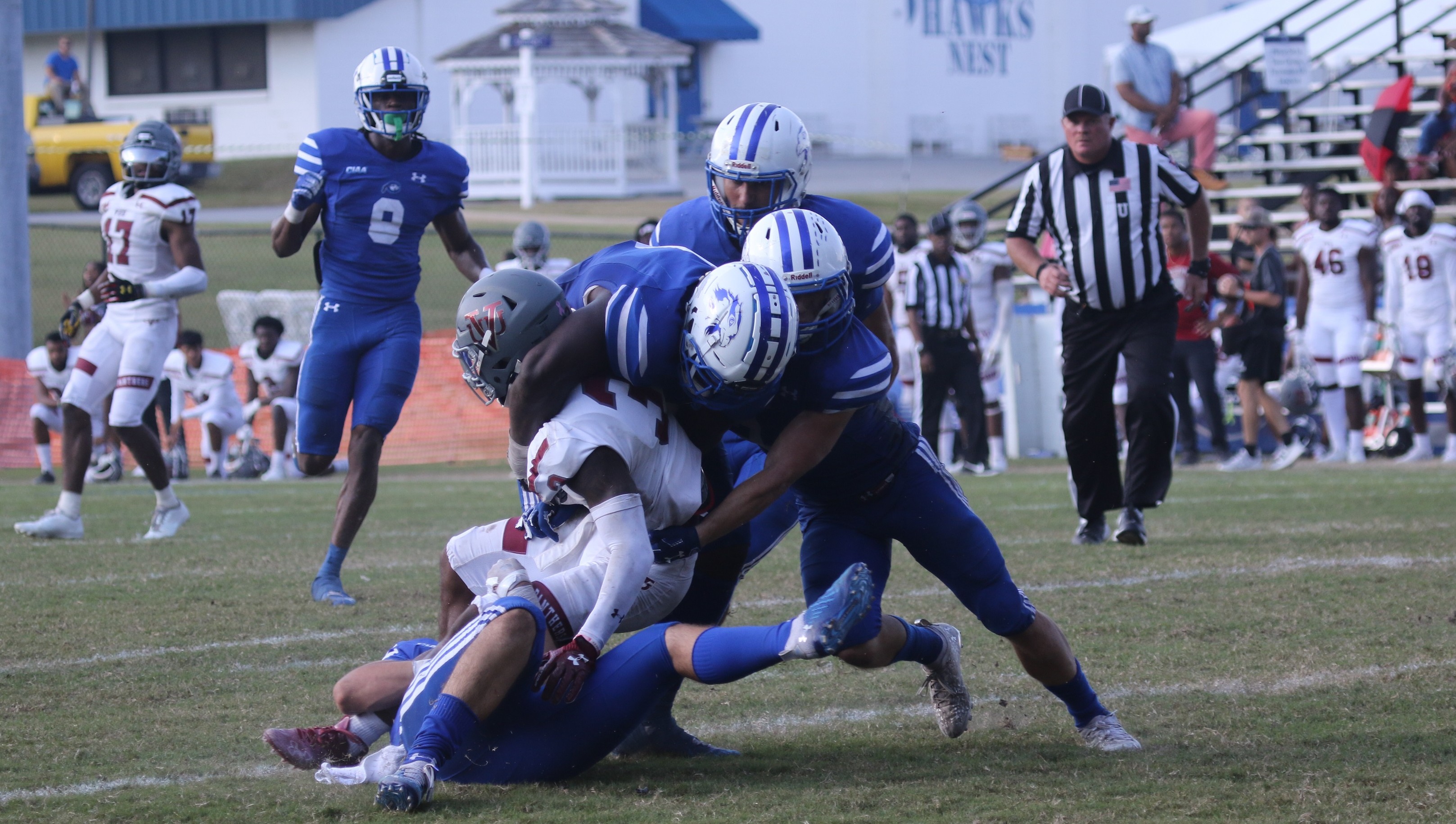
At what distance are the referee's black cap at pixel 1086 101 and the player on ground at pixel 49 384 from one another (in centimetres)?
864

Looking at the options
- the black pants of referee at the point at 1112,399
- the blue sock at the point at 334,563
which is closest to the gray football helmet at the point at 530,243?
the black pants of referee at the point at 1112,399

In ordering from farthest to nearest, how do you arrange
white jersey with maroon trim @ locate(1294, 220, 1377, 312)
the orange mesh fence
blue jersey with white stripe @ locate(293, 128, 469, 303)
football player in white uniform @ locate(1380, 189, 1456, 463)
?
the orange mesh fence, white jersey with maroon trim @ locate(1294, 220, 1377, 312), football player in white uniform @ locate(1380, 189, 1456, 463), blue jersey with white stripe @ locate(293, 128, 469, 303)

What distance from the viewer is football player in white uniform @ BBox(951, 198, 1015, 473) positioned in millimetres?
12117

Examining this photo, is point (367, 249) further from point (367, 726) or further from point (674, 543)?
point (674, 543)

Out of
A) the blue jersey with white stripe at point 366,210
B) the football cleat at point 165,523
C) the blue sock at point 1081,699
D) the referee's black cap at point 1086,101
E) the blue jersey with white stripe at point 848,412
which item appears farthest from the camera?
the football cleat at point 165,523

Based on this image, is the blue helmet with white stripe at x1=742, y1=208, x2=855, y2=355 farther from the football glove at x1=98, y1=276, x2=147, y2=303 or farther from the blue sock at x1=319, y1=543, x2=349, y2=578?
the football glove at x1=98, y1=276, x2=147, y2=303

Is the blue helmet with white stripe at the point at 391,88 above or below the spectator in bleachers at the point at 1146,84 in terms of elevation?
below

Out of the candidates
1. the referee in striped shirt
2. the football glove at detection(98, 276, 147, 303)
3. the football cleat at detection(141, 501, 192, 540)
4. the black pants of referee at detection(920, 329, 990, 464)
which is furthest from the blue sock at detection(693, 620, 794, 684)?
the black pants of referee at detection(920, 329, 990, 464)

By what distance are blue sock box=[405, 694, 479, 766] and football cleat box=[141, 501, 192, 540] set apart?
15.2 feet

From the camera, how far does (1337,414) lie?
11.4m

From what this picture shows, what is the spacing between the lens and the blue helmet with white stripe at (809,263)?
340 cm

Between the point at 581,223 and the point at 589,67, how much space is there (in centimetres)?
563

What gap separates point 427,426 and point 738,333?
11.0 meters

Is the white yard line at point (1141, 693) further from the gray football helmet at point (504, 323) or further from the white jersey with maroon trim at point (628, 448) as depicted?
the gray football helmet at point (504, 323)
